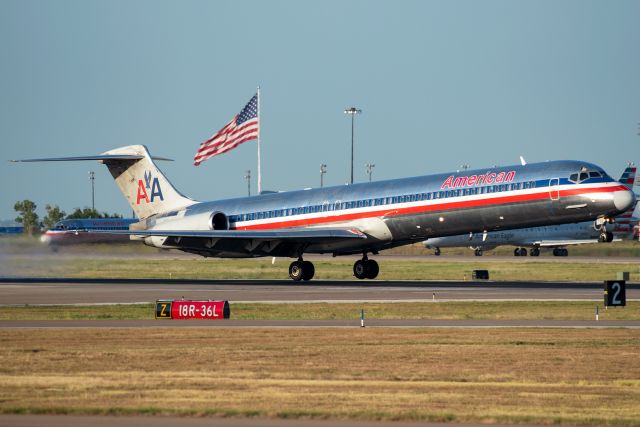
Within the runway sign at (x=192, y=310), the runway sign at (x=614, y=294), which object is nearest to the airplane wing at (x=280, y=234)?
the runway sign at (x=614, y=294)

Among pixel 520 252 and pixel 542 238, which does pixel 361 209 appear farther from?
pixel 520 252

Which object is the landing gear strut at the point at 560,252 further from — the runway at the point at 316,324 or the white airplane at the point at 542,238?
the runway at the point at 316,324

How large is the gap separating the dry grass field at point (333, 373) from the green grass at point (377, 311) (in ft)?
15.1

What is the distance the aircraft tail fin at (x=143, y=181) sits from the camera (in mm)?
60219

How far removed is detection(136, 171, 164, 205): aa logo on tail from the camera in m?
60.2

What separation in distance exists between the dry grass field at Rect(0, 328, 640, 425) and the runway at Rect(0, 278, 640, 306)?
40.2 ft

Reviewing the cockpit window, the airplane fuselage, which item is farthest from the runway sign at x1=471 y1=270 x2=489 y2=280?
the cockpit window

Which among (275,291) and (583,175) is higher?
(583,175)

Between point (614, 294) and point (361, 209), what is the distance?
1826 centimetres

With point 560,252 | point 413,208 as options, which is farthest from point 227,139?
point 560,252

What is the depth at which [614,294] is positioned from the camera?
117 feet

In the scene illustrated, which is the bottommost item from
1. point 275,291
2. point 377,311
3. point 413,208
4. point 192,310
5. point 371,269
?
point 377,311

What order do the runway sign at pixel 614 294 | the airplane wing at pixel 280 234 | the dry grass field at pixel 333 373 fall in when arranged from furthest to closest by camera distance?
the airplane wing at pixel 280 234
the runway sign at pixel 614 294
the dry grass field at pixel 333 373

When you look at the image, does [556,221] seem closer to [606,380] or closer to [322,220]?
[322,220]
